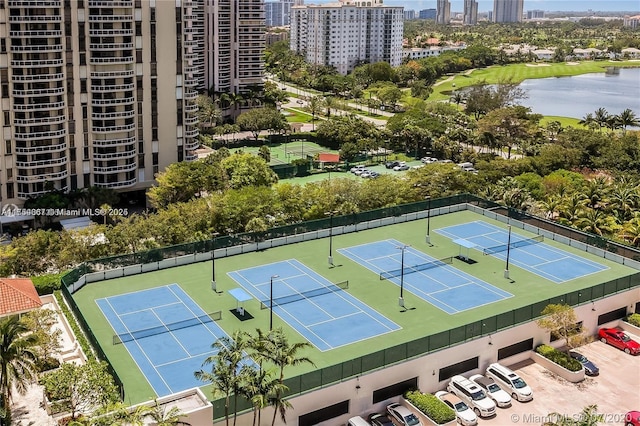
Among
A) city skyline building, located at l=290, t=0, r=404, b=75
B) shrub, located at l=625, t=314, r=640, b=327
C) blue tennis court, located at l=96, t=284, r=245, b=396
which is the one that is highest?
city skyline building, located at l=290, t=0, r=404, b=75

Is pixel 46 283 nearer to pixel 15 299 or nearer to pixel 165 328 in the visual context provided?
pixel 15 299

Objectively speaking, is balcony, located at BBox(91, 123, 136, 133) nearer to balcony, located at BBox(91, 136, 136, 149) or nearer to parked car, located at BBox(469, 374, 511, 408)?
balcony, located at BBox(91, 136, 136, 149)

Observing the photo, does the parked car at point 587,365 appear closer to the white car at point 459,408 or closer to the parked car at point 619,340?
the parked car at point 619,340

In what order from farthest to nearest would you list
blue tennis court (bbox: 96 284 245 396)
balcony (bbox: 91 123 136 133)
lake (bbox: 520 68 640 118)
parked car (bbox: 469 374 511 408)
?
lake (bbox: 520 68 640 118) < balcony (bbox: 91 123 136 133) < parked car (bbox: 469 374 511 408) < blue tennis court (bbox: 96 284 245 396)

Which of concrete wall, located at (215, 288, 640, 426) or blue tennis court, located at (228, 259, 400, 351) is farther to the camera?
blue tennis court, located at (228, 259, 400, 351)

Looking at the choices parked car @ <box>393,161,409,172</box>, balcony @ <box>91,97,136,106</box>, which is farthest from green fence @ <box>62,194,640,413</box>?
parked car @ <box>393,161,409,172</box>

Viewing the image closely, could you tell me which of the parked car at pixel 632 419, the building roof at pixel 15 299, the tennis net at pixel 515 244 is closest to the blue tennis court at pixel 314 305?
the parked car at pixel 632 419
